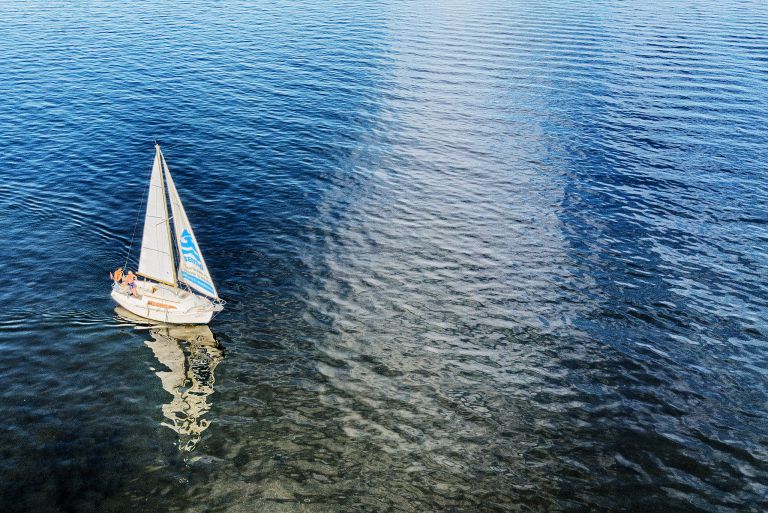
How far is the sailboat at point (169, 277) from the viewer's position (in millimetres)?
36719

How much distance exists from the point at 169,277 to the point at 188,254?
2.85m

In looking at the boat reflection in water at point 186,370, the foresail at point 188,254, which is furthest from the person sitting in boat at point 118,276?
the foresail at point 188,254

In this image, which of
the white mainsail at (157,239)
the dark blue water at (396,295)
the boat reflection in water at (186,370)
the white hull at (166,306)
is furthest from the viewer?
the white hull at (166,306)

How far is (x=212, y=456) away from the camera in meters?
28.5

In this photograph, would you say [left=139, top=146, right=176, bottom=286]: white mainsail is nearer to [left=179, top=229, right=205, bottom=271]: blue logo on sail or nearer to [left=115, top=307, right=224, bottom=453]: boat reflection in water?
[left=179, top=229, right=205, bottom=271]: blue logo on sail

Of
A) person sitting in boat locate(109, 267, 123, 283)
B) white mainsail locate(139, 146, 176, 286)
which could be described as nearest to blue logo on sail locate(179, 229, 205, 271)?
white mainsail locate(139, 146, 176, 286)

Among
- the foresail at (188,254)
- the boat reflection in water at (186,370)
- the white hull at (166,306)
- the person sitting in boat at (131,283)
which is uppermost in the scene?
the foresail at (188,254)

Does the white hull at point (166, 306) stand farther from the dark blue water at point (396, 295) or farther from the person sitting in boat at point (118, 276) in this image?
the dark blue water at point (396, 295)

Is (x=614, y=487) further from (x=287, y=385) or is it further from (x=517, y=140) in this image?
(x=517, y=140)

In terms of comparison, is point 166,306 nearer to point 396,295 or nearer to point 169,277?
point 169,277

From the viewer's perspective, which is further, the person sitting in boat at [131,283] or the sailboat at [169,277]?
the person sitting in boat at [131,283]

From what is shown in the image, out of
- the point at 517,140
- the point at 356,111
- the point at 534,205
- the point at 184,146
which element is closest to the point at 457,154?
the point at 517,140

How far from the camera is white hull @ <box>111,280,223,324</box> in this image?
121 ft

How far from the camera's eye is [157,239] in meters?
38.0
